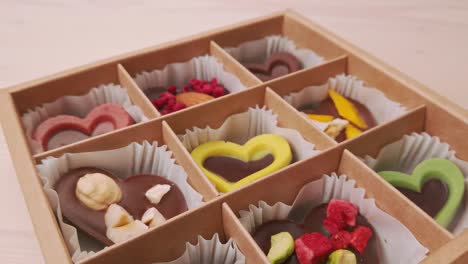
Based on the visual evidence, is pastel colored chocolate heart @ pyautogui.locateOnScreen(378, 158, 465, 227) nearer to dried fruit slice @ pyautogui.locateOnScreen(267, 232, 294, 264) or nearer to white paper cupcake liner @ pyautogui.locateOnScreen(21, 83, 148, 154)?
dried fruit slice @ pyautogui.locateOnScreen(267, 232, 294, 264)

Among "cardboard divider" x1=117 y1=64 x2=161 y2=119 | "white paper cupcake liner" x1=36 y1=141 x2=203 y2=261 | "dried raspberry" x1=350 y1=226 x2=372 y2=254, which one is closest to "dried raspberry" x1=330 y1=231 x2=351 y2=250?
"dried raspberry" x1=350 y1=226 x2=372 y2=254

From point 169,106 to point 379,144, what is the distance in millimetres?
525

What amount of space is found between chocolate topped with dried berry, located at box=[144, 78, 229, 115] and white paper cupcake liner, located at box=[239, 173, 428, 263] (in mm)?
385

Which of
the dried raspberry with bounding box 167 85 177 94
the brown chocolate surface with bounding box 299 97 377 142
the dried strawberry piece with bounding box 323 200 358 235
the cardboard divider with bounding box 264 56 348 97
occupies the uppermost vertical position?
the cardboard divider with bounding box 264 56 348 97

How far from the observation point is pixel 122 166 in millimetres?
1047

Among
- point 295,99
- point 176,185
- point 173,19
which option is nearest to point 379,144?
point 295,99

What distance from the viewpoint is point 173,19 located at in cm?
172

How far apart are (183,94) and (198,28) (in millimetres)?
523

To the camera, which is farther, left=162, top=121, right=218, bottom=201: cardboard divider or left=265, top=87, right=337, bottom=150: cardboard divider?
left=265, top=87, right=337, bottom=150: cardboard divider

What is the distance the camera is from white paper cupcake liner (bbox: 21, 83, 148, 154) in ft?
3.65

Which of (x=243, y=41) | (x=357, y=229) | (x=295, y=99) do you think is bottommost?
(x=357, y=229)

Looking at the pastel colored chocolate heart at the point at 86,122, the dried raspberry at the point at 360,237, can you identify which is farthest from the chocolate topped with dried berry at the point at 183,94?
the dried raspberry at the point at 360,237

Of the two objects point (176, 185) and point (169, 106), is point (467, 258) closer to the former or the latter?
point (176, 185)

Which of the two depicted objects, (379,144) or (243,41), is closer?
(379,144)
